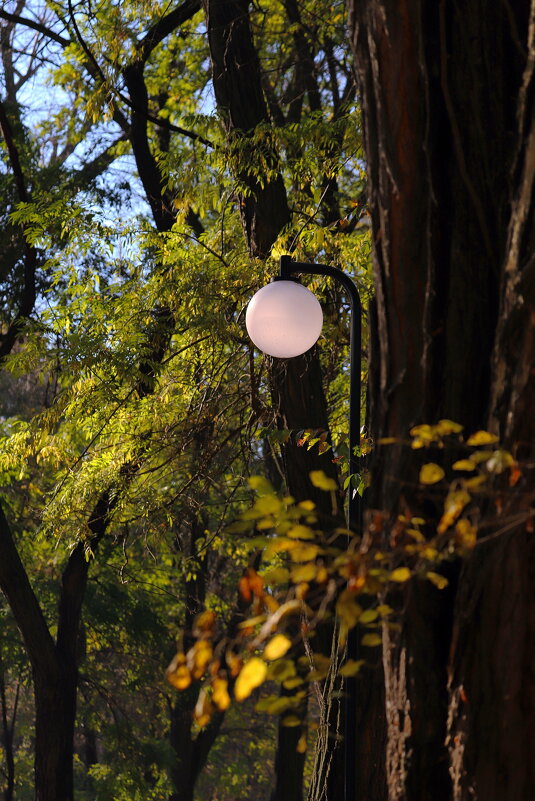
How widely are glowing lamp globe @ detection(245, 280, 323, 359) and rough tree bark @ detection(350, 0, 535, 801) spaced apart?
1.99 metres

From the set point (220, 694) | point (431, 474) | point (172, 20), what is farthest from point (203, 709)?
point (172, 20)

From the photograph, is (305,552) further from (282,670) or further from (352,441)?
(352,441)

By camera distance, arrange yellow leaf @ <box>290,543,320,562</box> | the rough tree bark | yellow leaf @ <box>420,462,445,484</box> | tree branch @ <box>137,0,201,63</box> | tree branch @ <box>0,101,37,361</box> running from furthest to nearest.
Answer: tree branch @ <box>0,101,37,361</box>
tree branch @ <box>137,0,201,63</box>
the rough tree bark
yellow leaf @ <box>420,462,445,484</box>
yellow leaf @ <box>290,543,320,562</box>

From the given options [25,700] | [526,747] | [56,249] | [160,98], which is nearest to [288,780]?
[56,249]

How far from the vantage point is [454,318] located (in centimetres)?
274

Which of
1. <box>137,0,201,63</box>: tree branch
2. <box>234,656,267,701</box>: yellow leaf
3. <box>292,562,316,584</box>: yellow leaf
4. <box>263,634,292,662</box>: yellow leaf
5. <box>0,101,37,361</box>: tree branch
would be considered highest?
<box>137,0,201,63</box>: tree branch

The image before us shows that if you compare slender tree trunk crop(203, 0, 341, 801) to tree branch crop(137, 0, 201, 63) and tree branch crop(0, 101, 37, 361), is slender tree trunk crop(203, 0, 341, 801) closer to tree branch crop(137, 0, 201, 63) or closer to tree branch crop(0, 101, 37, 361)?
tree branch crop(137, 0, 201, 63)

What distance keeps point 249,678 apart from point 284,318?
3.11 m

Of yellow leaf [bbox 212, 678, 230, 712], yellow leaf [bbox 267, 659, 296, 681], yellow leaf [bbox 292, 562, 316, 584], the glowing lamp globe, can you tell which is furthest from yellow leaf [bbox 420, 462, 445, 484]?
the glowing lamp globe

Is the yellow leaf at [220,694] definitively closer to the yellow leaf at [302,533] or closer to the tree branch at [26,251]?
the yellow leaf at [302,533]

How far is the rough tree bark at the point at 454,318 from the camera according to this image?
249 cm

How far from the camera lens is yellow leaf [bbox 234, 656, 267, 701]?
74.3 inches

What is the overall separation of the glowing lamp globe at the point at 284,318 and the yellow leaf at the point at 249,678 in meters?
3.05

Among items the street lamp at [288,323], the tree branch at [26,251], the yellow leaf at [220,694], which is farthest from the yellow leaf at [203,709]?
the tree branch at [26,251]
